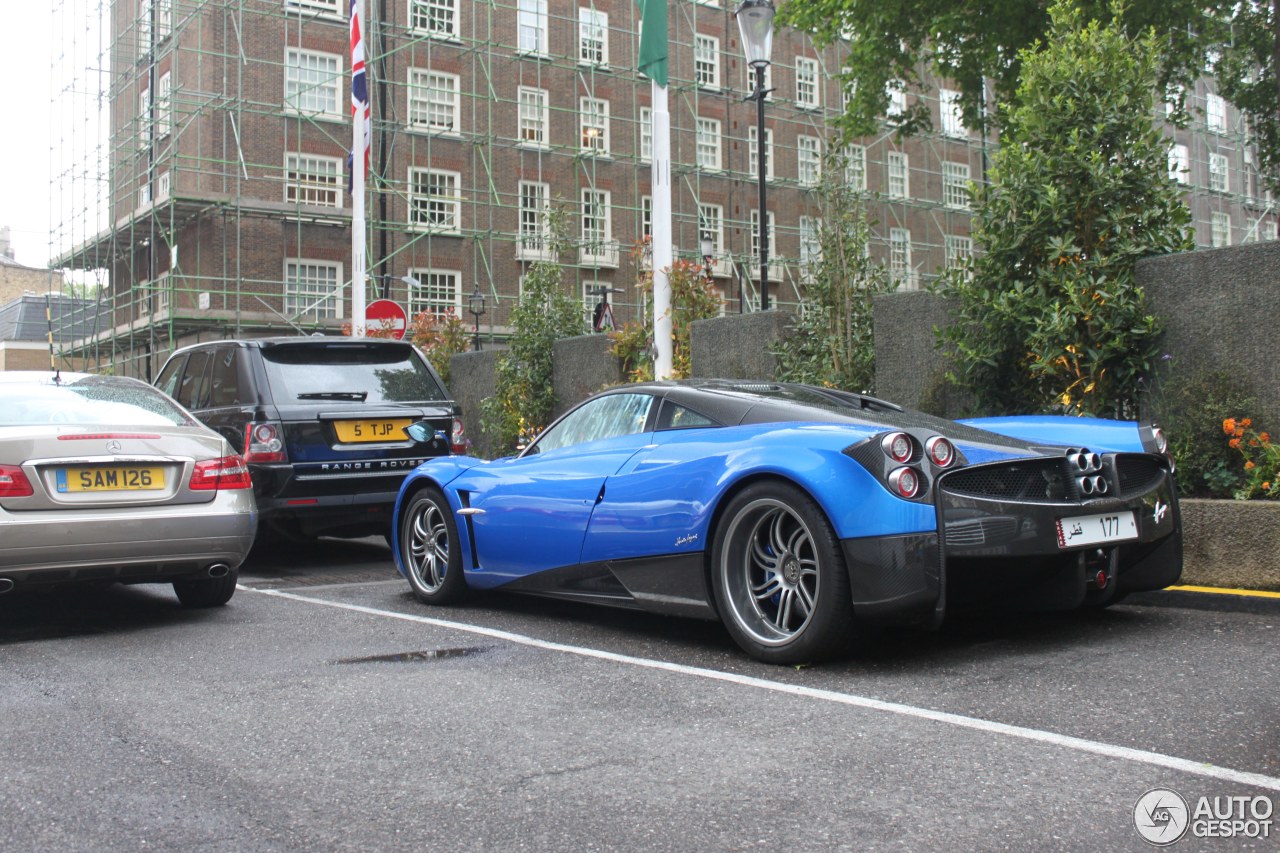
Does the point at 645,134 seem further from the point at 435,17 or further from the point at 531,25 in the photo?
the point at 435,17

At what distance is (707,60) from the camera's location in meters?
39.8

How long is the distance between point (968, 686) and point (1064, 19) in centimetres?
600

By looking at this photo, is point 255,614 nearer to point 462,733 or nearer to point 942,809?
point 462,733

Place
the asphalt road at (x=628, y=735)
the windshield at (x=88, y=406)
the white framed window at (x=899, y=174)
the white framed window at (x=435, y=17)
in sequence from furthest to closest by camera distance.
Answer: the white framed window at (x=899, y=174)
the white framed window at (x=435, y=17)
the windshield at (x=88, y=406)
the asphalt road at (x=628, y=735)

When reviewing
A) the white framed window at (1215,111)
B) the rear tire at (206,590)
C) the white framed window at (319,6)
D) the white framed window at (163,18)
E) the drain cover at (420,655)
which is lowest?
the drain cover at (420,655)

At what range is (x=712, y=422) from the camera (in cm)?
560

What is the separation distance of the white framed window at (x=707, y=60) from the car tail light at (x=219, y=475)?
34.7 m

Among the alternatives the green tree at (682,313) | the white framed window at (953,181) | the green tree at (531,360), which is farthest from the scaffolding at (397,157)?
the green tree at (682,313)

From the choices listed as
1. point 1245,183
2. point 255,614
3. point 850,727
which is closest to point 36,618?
point 255,614

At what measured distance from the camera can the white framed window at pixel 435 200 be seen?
108ft

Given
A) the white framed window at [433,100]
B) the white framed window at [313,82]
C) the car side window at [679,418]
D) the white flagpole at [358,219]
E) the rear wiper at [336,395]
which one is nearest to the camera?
the car side window at [679,418]

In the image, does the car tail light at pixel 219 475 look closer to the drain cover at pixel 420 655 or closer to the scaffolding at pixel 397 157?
the drain cover at pixel 420 655

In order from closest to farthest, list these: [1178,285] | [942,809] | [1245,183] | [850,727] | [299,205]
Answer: [942,809] < [850,727] < [1178,285] < [299,205] < [1245,183]

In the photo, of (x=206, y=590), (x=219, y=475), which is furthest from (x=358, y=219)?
(x=219, y=475)
